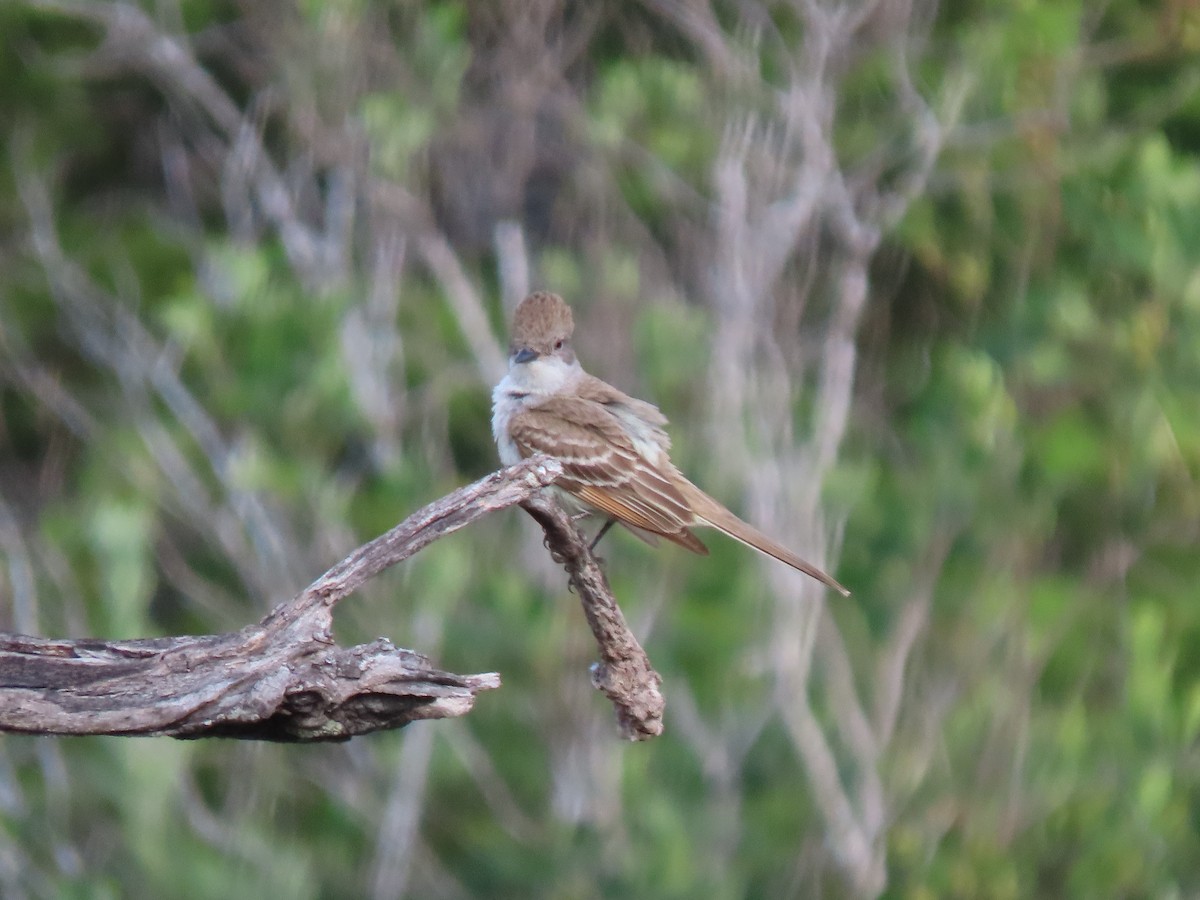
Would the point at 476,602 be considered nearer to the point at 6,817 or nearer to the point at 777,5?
the point at 6,817

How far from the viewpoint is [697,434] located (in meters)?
9.40

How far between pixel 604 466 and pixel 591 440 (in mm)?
167

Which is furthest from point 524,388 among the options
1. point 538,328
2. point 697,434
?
point 697,434

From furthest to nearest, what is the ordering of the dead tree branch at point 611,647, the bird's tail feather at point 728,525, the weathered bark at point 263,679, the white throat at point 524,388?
the white throat at point 524,388 < the bird's tail feather at point 728,525 < the dead tree branch at point 611,647 < the weathered bark at point 263,679

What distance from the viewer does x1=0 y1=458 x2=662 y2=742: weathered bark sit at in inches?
144

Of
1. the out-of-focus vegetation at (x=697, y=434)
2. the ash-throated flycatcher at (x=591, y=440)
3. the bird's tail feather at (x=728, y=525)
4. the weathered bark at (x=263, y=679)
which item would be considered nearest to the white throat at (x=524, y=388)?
the ash-throated flycatcher at (x=591, y=440)

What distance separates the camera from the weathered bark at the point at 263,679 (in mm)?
3668

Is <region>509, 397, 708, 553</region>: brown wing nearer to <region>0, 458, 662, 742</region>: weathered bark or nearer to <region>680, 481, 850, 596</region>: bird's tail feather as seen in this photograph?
<region>680, 481, 850, 596</region>: bird's tail feather

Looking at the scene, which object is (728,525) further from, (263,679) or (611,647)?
(263,679)

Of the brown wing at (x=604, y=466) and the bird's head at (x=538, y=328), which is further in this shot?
the bird's head at (x=538, y=328)

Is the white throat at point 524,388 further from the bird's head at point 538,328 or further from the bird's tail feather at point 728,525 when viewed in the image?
the bird's tail feather at point 728,525

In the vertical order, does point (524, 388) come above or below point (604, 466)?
above

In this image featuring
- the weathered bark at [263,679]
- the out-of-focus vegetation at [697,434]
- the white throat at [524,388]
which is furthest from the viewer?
the out-of-focus vegetation at [697,434]

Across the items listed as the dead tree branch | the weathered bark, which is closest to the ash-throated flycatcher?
the dead tree branch
